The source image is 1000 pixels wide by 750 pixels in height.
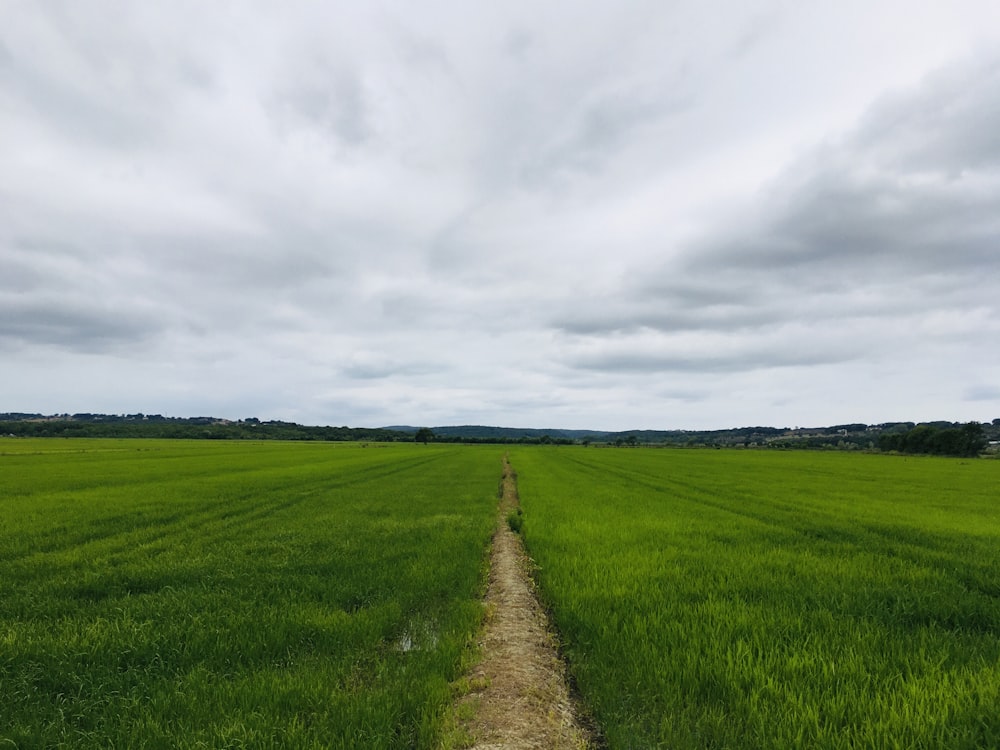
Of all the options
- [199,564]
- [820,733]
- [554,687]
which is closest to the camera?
[820,733]

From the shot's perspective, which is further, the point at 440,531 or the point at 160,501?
the point at 160,501

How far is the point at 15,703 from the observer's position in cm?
452

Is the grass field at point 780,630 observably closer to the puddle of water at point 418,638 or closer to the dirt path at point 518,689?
the dirt path at point 518,689

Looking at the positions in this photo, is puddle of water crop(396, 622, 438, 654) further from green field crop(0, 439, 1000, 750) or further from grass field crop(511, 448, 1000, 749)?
grass field crop(511, 448, 1000, 749)

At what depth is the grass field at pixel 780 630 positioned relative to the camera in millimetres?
4035

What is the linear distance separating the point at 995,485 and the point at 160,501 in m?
46.2

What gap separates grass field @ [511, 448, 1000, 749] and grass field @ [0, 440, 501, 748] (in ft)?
6.14

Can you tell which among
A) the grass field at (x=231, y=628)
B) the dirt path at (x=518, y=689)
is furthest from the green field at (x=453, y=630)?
the dirt path at (x=518, y=689)

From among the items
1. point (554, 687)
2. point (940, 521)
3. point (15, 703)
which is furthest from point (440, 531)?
point (940, 521)

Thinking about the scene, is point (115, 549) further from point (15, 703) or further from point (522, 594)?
point (522, 594)

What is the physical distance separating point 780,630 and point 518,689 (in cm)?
337

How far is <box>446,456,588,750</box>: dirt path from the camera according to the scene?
430 centimetres

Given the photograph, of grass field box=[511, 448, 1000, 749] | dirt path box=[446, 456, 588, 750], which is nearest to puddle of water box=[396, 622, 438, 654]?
dirt path box=[446, 456, 588, 750]

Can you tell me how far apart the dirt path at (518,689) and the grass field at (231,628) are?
0.34 meters
